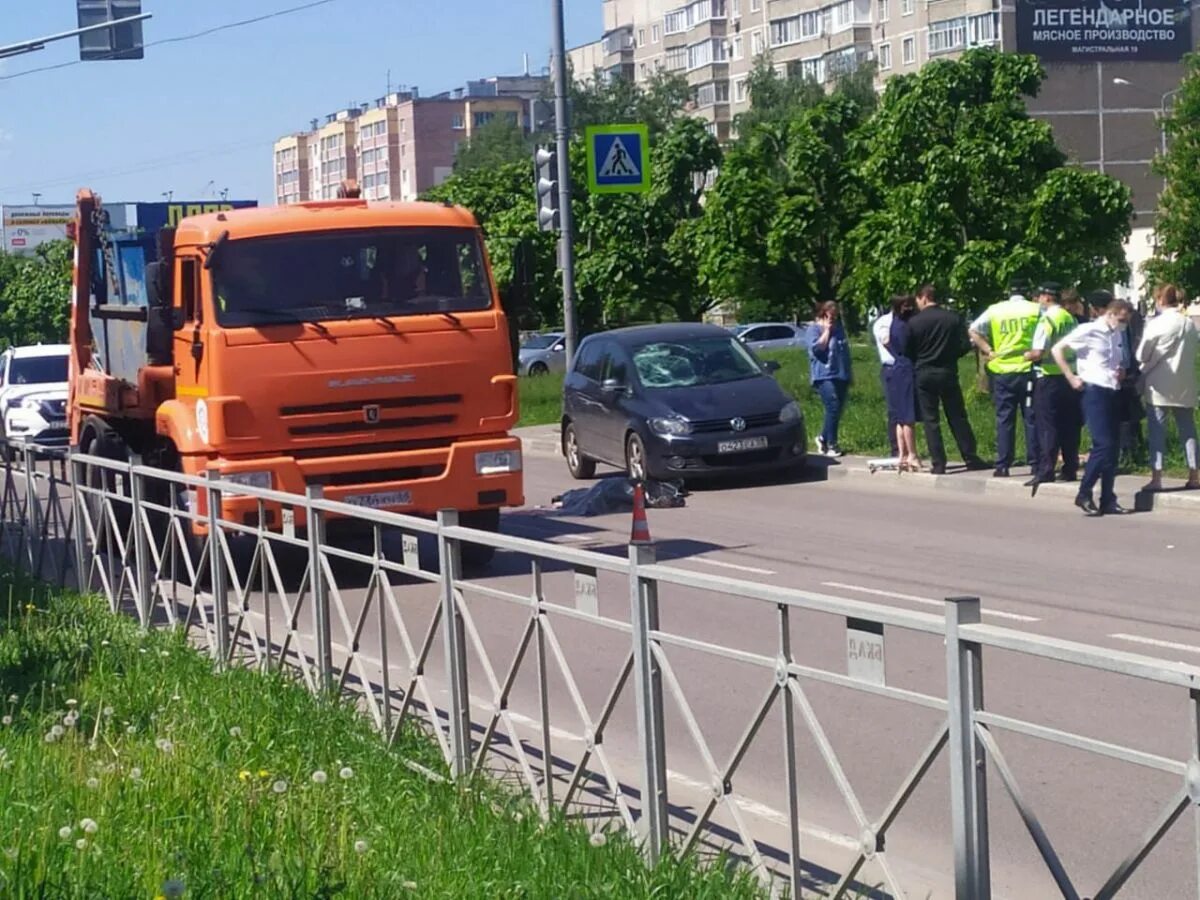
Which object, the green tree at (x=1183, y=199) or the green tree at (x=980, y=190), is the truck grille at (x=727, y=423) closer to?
the green tree at (x=980, y=190)

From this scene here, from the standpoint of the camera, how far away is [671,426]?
65.5ft

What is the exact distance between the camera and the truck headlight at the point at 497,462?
13.7 m

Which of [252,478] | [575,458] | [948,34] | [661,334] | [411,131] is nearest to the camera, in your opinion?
[252,478]

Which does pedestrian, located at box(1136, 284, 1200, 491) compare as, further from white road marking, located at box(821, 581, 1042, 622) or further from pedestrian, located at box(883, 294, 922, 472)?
white road marking, located at box(821, 581, 1042, 622)

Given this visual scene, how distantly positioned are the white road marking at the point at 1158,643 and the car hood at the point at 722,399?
32.8 ft

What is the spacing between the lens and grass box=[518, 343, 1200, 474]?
20938 millimetres

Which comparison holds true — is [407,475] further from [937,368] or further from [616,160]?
[616,160]

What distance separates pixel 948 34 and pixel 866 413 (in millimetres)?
65509

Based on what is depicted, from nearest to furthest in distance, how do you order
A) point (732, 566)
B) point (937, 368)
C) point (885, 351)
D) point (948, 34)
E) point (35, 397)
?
point (732, 566) < point (937, 368) < point (885, 351) < point (35, 397) < point (948, 34)

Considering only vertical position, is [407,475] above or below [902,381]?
below

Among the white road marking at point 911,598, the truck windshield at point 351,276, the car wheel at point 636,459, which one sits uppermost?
the truck windshield at point 351,276

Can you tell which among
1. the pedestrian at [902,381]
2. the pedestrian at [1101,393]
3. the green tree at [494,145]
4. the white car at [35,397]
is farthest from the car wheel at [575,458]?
the green tree at [494,145]

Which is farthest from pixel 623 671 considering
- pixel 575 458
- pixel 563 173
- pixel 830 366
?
pixel 563 173

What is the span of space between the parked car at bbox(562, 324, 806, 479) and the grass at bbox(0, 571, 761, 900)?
11.6 metres
